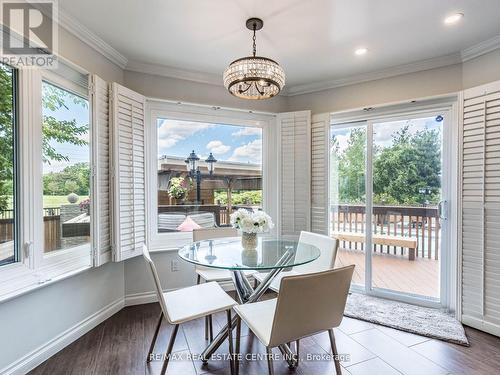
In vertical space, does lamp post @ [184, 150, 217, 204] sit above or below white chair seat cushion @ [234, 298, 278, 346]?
above

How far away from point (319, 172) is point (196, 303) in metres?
2.18

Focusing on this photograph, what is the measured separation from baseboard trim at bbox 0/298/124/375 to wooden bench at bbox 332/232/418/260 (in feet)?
8.76

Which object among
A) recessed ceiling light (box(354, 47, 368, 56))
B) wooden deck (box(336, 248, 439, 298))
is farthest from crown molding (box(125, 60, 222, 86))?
wooden deck (box(336, 248, 439, 298))

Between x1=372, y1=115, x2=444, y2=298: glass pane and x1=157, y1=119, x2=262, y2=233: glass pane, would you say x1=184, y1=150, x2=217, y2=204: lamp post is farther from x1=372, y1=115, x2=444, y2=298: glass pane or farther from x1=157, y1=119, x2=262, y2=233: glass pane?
x1=372, y1=115, x2=444, y2=298: glass pane

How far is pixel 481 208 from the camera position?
8.23 feet

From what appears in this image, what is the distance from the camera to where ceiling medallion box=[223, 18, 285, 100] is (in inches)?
74.8

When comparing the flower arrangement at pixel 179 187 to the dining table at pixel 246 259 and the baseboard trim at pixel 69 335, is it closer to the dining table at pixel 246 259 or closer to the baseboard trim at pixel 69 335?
the dining table at pixel 246 259

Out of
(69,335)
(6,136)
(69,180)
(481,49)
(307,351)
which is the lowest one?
(307,351)

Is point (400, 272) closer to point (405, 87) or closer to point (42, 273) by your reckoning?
point (405, 87)

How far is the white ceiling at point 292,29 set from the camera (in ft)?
6.59

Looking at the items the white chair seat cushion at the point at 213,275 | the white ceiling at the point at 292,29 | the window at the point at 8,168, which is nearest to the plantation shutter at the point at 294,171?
the white ceiling at the point at 292,29

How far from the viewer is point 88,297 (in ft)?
8.23

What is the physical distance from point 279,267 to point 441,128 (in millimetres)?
2425

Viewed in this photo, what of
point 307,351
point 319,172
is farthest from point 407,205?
point 307,351
